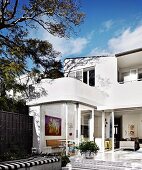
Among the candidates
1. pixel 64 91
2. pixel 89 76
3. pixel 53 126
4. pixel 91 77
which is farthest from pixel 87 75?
pixel 53 126

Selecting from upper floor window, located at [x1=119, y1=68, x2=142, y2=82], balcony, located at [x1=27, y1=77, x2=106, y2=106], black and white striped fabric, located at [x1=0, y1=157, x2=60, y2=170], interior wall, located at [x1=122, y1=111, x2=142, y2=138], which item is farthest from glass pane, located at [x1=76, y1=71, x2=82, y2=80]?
black and white striped fabric, located at [x1=0, y1=157, x2=60, y2=170]

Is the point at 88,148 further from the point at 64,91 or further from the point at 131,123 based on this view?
the point at 131,123

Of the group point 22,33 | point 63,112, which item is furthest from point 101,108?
point 22,33

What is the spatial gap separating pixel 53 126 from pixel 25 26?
7.01 meters

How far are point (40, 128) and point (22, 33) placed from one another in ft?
24.3

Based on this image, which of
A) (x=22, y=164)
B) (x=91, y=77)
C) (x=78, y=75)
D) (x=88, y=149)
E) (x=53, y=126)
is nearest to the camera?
(x=22, y=164)

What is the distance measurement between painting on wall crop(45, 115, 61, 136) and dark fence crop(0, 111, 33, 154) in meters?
0.97

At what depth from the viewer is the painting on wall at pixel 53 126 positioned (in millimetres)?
18781

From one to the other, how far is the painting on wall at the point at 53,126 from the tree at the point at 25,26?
344 centimetres

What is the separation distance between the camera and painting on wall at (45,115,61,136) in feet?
61.6

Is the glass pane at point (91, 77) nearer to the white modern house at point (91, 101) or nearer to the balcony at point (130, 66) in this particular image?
the white modern house at point (91, 101)

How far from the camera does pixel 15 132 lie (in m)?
16.8

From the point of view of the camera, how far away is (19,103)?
2044 centimetres

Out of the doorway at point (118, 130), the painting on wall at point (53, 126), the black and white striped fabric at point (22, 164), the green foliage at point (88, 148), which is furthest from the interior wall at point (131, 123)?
the black and white striped fabric at point (22, 164)
